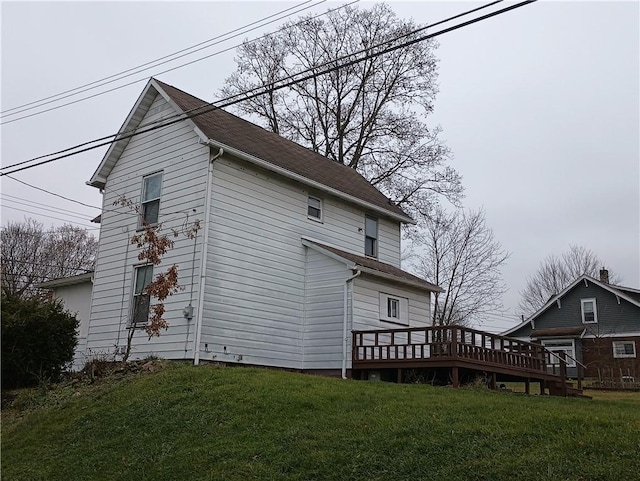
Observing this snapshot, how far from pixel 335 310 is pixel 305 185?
150 inches

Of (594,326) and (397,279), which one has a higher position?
(594,326)

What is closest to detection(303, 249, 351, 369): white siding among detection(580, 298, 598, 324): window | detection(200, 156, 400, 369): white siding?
detection(200, 156, 400, 369): white siding

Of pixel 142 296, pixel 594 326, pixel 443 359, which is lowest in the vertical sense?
pixel 443 359

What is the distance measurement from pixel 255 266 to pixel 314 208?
3361 mm

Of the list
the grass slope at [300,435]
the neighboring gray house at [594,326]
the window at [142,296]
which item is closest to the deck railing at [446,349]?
the grass slope at [300,435]

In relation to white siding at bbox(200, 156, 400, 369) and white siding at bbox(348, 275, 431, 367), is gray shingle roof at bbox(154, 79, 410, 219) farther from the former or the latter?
white siding at bbox(348, 275, 431, 367)

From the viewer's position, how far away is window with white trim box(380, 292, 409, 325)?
18.0m

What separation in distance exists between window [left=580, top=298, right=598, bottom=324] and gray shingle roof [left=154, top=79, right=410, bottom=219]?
20139 millimetres

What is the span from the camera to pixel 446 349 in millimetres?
15070

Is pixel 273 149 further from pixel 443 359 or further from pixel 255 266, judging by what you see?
pixel 443 359

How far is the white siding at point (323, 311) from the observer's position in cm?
1672

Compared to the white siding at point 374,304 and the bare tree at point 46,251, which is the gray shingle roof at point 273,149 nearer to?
the white siding at point 374,304

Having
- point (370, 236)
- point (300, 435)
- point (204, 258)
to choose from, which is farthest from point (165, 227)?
point (300, 435)

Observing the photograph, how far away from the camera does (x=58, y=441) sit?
33.5 ft
